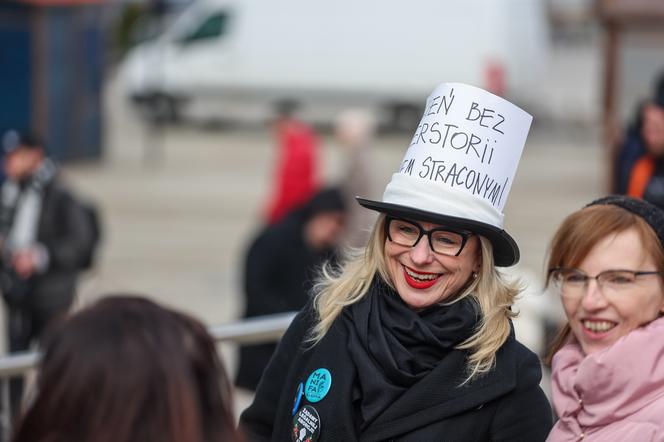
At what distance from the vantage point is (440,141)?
309cm

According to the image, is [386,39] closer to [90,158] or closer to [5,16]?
[90,158]

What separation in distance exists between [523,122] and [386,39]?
22424mm

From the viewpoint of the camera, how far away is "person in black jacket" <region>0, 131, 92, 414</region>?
7.16m

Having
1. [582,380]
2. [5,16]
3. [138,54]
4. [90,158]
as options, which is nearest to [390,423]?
[582,380]

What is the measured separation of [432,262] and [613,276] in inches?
18.2

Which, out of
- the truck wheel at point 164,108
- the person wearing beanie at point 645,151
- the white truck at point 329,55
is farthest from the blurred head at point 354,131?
the truck wheel at point 164,108

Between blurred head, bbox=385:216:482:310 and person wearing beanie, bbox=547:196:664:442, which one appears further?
blurred head, bbox=385:216:482:310

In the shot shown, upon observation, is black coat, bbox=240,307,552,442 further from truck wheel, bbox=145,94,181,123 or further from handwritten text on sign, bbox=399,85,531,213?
truck wheel, bbox=145,94,181,123

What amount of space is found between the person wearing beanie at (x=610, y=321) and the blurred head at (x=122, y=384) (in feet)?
3.93

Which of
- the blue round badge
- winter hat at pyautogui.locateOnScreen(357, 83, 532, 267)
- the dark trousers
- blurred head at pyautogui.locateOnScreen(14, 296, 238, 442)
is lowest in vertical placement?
the dark trousers

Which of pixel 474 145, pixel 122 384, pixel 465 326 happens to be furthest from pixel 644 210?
pixel 122 384

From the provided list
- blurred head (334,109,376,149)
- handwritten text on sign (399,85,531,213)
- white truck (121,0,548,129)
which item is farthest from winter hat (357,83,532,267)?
white truck (121,0,548,129)

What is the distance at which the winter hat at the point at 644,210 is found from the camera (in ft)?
10.1

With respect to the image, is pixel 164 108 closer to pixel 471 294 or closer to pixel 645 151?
pixel 645 151
